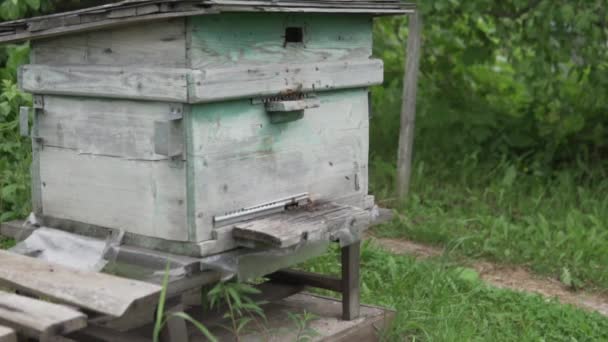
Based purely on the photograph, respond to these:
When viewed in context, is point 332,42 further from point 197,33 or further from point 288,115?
point 197,33

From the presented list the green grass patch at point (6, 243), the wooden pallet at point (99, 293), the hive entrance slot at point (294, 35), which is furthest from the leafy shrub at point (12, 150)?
the hive entrance slot at point (294, 35)

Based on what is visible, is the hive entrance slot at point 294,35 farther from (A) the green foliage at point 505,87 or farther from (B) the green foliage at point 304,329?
(A) the green foliage at point 505,87

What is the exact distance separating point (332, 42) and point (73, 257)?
152 cm

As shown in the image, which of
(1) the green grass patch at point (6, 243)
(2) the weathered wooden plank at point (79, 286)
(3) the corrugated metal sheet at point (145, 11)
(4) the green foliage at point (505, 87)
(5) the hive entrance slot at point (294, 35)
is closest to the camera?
(2) the weathered wooden plank at point (79, 286)

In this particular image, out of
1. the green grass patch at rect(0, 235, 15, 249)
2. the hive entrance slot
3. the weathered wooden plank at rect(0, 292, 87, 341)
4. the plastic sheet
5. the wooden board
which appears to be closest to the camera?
the weathered wooden plank at rect(0, 292, 87, 341)

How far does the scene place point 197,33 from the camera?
314 centimetres

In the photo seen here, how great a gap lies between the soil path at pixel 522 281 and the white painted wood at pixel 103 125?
3.12 meters

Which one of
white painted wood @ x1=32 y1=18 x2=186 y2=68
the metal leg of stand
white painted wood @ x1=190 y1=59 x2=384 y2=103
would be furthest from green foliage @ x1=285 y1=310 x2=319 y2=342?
white painted wood @ x1=32 y1=18 x2=186 y2=68

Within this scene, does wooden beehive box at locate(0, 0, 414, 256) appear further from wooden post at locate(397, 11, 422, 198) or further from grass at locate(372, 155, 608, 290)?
wooden post at locate(397, 11, 422, 198)

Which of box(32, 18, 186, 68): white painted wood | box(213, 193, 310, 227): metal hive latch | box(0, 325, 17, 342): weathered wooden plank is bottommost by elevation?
box(0, 325, 17, 342): weathered wooden plank

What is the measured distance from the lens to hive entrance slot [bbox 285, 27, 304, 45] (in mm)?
3653

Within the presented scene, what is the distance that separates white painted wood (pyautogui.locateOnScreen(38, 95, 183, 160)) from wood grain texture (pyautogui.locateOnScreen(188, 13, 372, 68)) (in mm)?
281

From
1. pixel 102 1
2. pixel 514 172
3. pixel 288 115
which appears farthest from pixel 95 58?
pixel 514 172

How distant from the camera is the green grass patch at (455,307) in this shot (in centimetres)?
441
